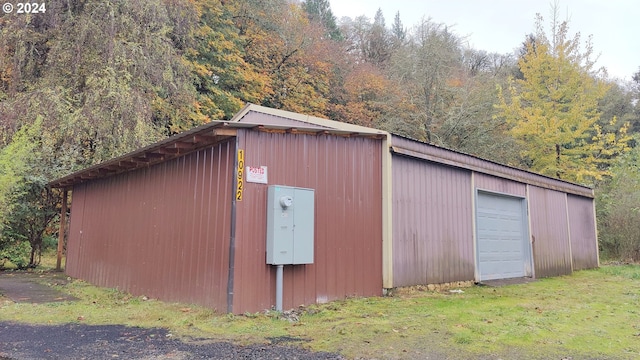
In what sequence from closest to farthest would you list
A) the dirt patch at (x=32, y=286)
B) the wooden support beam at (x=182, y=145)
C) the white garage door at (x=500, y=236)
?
the wooden support beam at (x=182, y=145) → the dirt patch at (x=32, y=286) → the white garage door at (x=500, y=236)

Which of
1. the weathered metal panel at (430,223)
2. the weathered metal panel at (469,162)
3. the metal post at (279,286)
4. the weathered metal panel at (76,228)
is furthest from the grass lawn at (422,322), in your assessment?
the weathered metal panel at (76,228)

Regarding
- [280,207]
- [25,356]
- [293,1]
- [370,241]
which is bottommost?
[25,356]

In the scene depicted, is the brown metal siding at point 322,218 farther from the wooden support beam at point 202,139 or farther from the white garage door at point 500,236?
the white garage door at point 500,236

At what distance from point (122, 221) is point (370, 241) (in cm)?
490

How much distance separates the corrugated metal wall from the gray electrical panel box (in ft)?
1.89

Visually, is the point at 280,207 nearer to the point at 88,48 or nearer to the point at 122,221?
the point at 122,221

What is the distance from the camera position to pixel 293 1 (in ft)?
87.2

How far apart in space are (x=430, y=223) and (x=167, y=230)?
4575 mm

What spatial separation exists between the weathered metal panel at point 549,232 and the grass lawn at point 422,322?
2757mm

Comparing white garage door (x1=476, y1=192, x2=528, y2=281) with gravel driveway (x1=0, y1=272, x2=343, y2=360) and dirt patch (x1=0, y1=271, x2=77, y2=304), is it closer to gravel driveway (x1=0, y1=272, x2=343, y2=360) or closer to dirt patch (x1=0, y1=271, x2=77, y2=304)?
gravel driveway (x1=0, y1=272, x2=343, y2=360)

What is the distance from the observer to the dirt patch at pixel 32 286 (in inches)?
270

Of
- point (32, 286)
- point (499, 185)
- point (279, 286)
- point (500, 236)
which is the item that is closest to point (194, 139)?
point (279, 286)

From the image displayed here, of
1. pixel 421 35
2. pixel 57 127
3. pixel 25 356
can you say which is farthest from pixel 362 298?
pixel 421 35

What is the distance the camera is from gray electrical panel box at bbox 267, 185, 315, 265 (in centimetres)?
546
